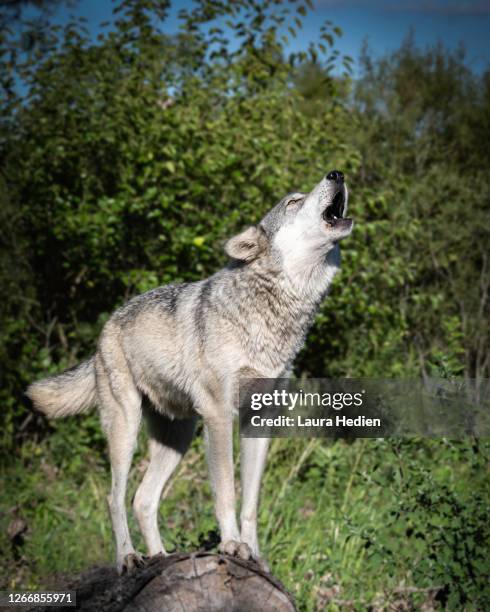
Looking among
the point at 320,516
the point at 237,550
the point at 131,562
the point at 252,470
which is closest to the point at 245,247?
the point at 252,470

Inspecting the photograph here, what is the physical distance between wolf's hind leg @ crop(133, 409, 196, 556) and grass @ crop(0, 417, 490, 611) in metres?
0.24

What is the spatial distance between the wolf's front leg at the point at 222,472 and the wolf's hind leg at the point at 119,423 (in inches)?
23.4

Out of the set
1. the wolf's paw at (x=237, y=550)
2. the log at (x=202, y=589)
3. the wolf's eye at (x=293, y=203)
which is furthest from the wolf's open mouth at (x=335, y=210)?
the log at (x=202, y=589)

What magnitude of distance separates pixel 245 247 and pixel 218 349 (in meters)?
0.66

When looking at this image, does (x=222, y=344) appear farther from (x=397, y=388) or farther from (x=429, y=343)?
(x=429, y=343)

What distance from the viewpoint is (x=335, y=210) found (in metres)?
3.92

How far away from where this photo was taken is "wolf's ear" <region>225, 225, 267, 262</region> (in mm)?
3896

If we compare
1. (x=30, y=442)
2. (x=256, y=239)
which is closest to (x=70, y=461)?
Answer: (x=30, y=442)

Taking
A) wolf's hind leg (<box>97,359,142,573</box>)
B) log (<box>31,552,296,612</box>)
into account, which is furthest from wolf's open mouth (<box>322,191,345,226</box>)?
log (<box>31,552,296,612</box>)

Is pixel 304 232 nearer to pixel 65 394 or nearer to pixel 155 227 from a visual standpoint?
pixel 65 394

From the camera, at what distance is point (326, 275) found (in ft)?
12.9

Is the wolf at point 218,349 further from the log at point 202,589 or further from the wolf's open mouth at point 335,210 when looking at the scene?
the log at point 202,589

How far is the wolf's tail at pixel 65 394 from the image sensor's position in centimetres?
434

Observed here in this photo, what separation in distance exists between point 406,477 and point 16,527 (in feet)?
9.82
